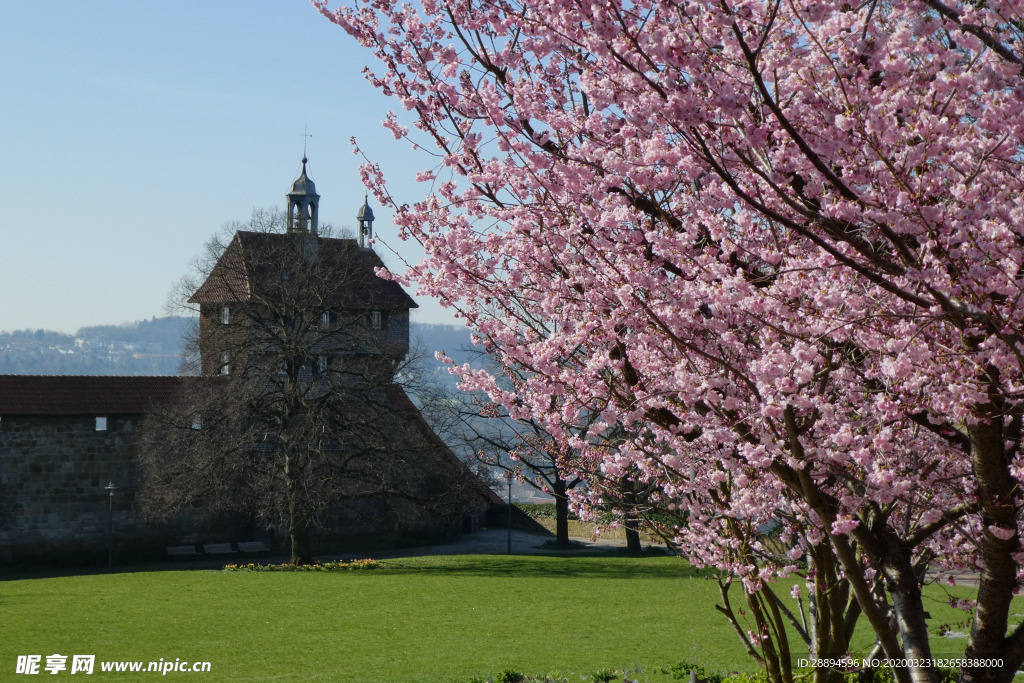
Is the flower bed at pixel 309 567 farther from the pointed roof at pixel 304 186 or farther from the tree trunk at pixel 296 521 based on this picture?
the pointed roof at pixel 304 186

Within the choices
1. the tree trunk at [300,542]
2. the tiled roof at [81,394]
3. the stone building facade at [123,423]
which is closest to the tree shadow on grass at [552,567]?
the stone building facade at [123,423]

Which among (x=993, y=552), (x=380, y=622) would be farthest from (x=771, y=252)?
(x=380, y=622)

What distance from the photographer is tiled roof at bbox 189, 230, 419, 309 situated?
86.1 feet

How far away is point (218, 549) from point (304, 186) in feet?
49.2

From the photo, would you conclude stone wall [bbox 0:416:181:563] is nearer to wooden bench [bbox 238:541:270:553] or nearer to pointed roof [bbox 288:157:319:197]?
wooden bench [bbox 238:541:270:553]

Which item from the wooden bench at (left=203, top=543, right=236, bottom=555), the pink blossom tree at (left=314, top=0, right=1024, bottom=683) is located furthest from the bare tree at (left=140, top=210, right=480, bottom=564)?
the pink blossom tree at (left=314, top=0, right=1024, bottom=683)

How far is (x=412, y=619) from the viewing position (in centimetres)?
1644

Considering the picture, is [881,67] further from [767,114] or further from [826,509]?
[826,509]

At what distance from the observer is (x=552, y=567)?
2592 cm

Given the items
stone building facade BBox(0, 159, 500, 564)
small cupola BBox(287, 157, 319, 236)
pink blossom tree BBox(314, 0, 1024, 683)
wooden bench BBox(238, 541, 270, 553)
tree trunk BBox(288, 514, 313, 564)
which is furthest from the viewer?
small cupola BBox(287, 157, 319, 236)

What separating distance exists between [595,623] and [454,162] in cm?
1185

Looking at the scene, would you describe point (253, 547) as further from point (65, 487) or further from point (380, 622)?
point (380, 622)

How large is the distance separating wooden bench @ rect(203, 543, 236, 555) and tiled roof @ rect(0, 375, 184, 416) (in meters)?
4.67

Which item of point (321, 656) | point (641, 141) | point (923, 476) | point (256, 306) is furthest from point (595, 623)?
point (256, 306)
